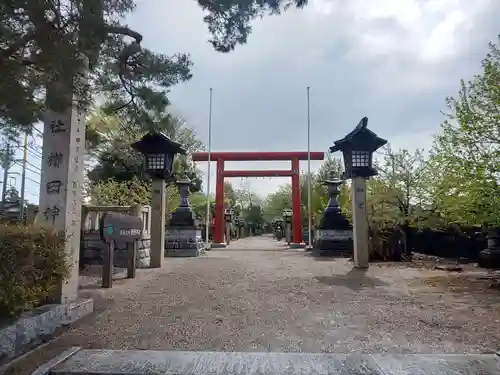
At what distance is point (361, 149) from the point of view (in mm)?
9367

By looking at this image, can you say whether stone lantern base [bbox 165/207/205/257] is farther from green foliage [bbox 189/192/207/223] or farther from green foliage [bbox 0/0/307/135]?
green foliage [bbox 189/192/207/223]

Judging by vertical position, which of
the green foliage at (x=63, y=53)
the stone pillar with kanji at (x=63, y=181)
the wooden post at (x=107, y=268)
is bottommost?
the wooden post at (x=107, y=268)

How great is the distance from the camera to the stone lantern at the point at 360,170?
29.9 feet

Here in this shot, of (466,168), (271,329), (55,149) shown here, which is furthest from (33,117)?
(466,168)

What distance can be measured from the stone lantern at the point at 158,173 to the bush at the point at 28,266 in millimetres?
5357

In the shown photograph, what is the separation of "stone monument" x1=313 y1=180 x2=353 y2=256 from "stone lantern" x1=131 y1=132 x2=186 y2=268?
596cm

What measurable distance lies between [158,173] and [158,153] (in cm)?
A: 52

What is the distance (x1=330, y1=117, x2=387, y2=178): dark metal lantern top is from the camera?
931 centimetres

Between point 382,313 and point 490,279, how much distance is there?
4114 millimetres

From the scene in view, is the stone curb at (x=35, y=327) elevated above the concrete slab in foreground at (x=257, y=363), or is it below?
above

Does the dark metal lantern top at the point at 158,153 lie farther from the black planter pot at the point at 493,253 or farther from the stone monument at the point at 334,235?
the black planter pot at the point at 493,253

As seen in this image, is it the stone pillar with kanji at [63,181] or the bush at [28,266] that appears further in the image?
the stone pillar with kanji at [63,181]

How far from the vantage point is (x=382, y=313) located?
190 inches

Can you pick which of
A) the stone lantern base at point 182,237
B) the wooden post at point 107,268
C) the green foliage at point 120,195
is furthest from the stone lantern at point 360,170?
the green foliage at point 120,195
